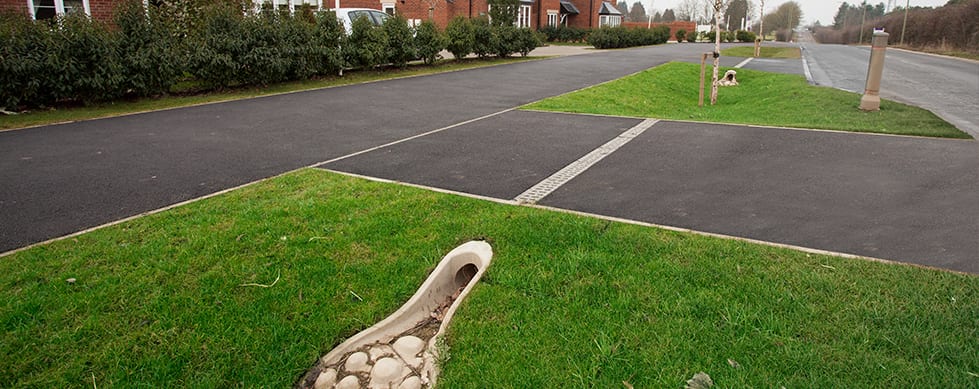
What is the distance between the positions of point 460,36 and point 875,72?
14.7 m

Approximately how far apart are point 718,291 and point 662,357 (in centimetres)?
88

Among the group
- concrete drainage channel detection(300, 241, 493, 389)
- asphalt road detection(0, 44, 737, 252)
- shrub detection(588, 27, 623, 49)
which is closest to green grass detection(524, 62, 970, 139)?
asphalt road detection(0, 44, 737, 252)

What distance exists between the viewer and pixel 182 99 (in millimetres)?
13227

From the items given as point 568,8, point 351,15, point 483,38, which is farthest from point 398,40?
point 568,8

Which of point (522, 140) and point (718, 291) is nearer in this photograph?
point (718, 291)

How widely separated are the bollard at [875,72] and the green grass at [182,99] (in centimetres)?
1222

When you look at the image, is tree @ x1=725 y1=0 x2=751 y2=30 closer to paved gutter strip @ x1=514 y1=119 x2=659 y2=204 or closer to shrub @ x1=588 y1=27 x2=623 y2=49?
shrub @ x1=588 y1=27 x2=623 y2=49

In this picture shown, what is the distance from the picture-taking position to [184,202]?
5887 mm

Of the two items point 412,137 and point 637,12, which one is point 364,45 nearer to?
point 412,137

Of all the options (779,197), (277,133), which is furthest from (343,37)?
(779,197)

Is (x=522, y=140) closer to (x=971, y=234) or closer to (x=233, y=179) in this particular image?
(x=233, y=179)

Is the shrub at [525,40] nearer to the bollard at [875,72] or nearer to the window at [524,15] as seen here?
the bollard at [875,72]

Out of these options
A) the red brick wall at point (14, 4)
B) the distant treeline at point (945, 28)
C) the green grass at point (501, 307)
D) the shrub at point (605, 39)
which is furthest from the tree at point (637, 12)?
the green grass at point (501, 307)

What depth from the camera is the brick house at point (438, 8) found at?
15.9 meters
